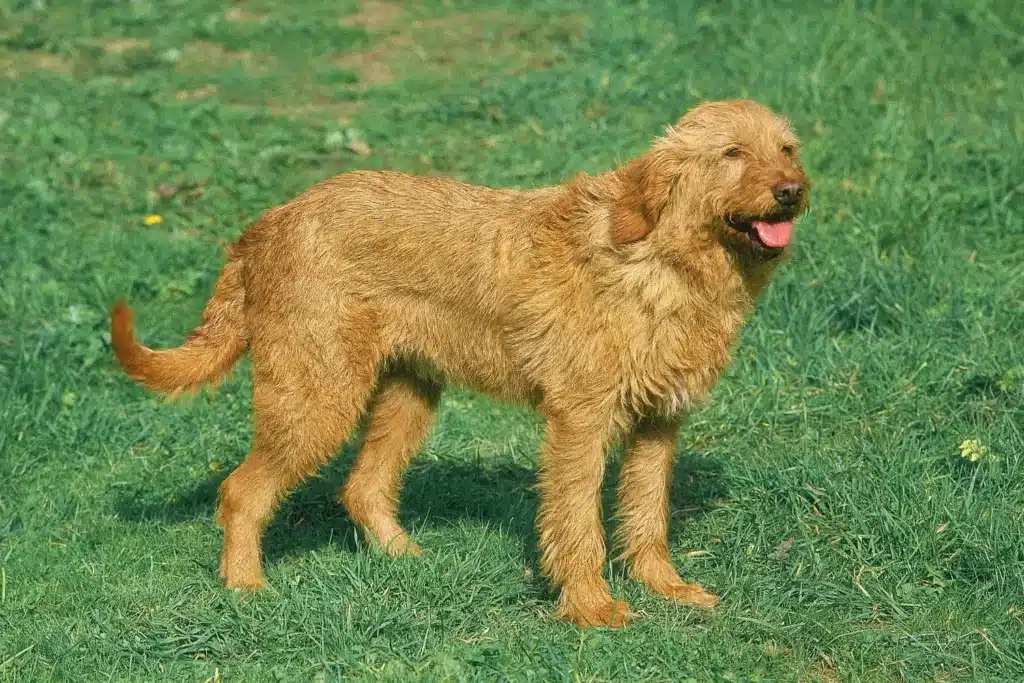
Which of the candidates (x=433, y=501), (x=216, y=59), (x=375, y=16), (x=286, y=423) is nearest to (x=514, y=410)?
(x=433, y=501)

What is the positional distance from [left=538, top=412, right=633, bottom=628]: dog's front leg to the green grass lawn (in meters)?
0.14

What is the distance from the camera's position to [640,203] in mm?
A: 4977

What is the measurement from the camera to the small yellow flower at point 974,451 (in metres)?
5.64

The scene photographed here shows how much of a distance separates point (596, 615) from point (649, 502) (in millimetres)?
595

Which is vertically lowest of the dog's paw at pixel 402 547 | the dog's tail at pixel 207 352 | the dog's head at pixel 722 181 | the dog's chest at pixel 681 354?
the dog's paw at pixel 402 547

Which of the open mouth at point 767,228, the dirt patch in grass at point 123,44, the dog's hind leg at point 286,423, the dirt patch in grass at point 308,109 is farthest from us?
the dirt patch in grass at point 123,44

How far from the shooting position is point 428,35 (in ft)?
41.3

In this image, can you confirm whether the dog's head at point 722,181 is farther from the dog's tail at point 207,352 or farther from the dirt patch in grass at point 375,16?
the dirt patch in grass at point 375,16

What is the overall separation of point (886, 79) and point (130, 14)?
717 cm

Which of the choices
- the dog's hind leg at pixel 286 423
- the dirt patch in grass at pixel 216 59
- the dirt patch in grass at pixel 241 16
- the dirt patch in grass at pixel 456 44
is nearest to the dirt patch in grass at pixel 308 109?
the dirt patch in grass at pixel 456 44

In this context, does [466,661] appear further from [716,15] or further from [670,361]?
[716,15]

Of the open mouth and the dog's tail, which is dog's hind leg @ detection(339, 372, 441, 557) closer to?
the dog's tail

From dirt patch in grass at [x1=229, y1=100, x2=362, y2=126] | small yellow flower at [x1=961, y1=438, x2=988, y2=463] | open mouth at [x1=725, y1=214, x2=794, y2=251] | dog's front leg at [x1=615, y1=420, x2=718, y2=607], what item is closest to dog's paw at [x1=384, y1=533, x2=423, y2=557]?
dog's front leg at [x1=615, y1=420, x2=718, y2=607]

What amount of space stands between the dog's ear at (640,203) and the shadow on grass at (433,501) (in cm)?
147
